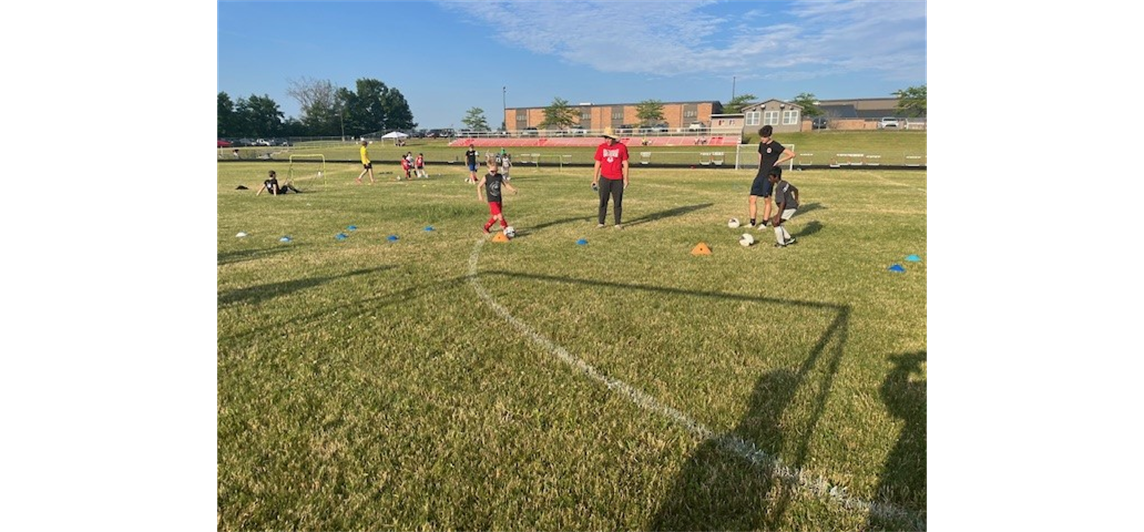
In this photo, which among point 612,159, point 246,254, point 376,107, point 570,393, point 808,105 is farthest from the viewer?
point 376,107

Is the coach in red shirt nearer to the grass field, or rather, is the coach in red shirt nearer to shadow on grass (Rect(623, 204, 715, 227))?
shadow on grass (Rect(623, 204, 715, 227))

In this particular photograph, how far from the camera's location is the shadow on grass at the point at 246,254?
8473 millimetres

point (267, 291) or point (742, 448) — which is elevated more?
point (267, 291)

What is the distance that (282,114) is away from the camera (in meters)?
105

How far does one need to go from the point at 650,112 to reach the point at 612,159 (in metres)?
93.5

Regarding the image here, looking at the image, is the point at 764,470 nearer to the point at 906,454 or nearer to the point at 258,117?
the point at 906,454

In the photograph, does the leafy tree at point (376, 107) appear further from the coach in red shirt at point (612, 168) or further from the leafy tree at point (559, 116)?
the coach in red shirt at point (612, 168)

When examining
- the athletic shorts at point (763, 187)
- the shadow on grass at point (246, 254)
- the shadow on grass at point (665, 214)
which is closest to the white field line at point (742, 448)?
the shadow on grass at point (246, 254)

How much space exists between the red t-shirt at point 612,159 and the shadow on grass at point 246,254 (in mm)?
5982

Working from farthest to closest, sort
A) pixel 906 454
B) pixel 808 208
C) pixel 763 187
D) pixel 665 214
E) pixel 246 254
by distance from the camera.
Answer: pixel 808 208, pixel 665 214, pixel 763 187, pixel 246 254, pixel 906 454

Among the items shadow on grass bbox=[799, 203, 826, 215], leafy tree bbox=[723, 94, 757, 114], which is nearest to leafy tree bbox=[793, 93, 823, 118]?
leafy tree bbox=[723, 94, 757, 114]

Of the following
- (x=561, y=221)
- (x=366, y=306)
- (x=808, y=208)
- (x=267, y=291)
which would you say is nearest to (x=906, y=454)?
(x=366, y=306)

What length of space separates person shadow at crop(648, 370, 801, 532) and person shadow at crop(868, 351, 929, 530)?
1.60ft

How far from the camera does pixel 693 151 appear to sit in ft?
173
